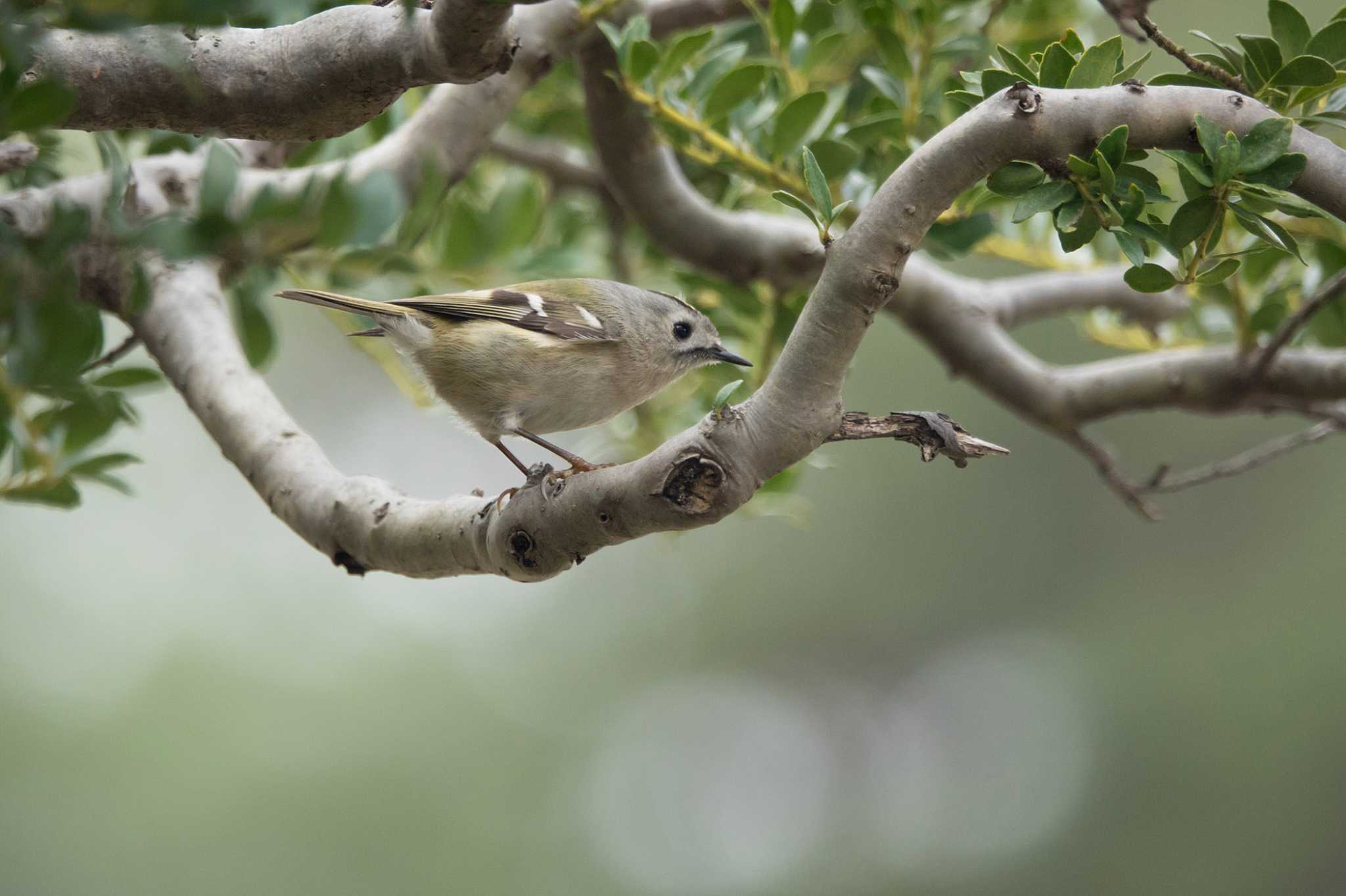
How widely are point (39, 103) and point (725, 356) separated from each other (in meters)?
1.51

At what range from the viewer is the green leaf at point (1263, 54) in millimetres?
1200

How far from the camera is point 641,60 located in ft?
5.90

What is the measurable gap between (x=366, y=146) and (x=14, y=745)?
5.11 metres

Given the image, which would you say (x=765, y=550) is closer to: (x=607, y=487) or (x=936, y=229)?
(x=936, y=229)

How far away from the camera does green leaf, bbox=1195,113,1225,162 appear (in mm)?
1102

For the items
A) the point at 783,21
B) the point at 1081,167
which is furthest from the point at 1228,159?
the point at 783,21

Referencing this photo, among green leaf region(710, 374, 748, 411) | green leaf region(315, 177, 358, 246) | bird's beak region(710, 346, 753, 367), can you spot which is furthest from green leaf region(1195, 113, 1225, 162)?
bird's beak region(710, 346, 753, 367)

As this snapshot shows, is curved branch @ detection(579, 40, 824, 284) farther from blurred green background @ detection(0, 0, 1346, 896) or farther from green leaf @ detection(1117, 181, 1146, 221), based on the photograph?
blurred green background @ detection(0, 0, 1346, 896)

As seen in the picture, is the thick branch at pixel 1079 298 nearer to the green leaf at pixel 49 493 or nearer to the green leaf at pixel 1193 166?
the green leaf at pixel 1193 166

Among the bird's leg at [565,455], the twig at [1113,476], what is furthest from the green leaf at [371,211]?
the twig at [1113,476]

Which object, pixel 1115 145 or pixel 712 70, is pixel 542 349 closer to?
pixel 712 70

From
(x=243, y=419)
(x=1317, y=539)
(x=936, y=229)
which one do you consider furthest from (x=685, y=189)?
(x=1317, y=539)

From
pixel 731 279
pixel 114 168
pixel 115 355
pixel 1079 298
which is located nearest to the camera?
pixel 114 168

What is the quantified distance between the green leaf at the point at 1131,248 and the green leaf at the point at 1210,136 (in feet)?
0.35
